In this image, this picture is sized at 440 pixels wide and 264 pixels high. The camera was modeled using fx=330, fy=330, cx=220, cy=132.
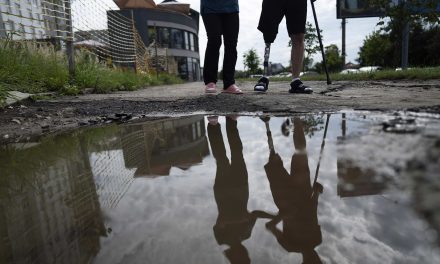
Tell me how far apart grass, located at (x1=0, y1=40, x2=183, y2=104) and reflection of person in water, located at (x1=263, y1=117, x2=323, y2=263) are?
7.48ft

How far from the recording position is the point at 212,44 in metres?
3.47

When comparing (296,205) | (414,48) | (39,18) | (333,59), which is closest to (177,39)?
(333,59)

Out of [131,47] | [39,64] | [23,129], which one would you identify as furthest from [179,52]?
[23,129]

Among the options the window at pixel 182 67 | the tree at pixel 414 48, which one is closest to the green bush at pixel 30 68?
the tree at pixel 414 48

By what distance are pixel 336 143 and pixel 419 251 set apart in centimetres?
71

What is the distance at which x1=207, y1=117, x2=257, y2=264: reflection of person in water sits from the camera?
577 millimetres

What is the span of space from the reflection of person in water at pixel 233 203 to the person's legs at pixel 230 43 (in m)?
2.36

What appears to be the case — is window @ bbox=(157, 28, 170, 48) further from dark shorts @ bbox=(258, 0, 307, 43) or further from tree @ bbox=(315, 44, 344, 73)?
dark shorts @ bbox=(258, 0, 307, 43)

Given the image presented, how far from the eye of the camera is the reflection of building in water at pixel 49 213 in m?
0.60

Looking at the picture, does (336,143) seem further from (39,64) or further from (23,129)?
(39,64)

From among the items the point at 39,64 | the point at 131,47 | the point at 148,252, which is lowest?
the point at 148,252

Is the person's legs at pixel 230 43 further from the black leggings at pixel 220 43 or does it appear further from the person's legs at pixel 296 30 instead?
the person's legs at pixel 296 30

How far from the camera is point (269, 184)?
849mm

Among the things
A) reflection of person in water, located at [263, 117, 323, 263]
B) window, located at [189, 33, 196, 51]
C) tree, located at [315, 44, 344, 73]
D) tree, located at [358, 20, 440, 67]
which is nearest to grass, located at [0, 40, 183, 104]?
reflection of person in water, located at [263, 117, 323, 263]
